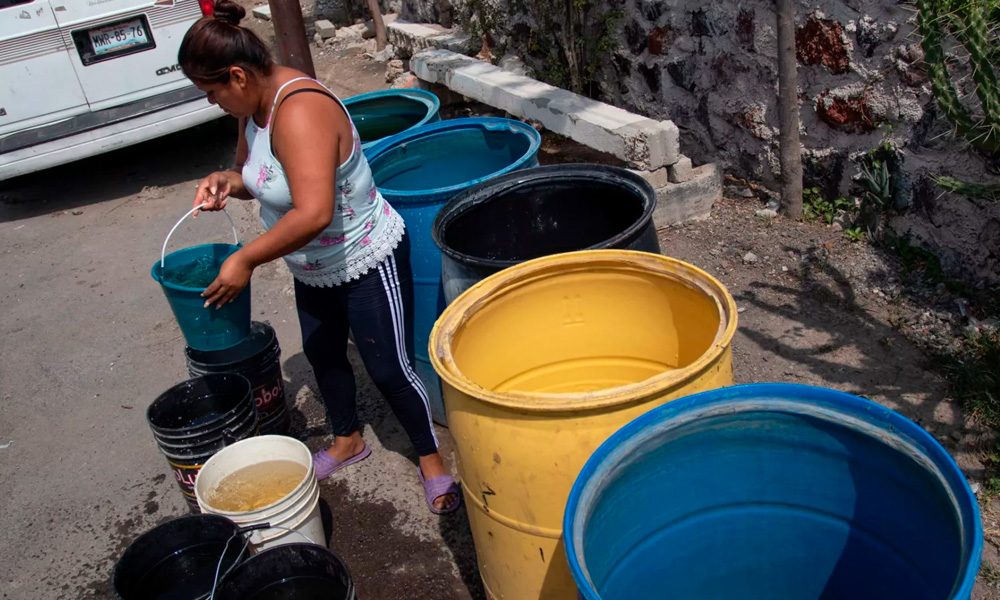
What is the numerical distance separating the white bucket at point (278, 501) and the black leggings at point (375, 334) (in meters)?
0.34

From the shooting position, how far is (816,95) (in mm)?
3988

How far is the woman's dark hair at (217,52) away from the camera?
88.9 inches

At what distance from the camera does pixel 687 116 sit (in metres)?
4.83

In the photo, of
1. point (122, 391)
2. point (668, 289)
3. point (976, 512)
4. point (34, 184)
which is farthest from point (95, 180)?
point (976, 512)

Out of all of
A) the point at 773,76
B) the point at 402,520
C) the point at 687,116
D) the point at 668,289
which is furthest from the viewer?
the point at 687,116

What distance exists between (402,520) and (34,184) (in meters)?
6.12

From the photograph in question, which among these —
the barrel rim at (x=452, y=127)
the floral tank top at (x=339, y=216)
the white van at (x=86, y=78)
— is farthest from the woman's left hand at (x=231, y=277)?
the white van at (x=86, y=78)

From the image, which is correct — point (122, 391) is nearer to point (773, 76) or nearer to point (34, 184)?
point (773, 76)

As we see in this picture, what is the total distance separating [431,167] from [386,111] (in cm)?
103

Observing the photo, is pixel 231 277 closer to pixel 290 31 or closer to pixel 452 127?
pixel 452 127

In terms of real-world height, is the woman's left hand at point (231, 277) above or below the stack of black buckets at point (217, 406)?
above

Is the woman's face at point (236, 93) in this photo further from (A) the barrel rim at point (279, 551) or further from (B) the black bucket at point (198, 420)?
(A) the barrel rim at point (279, 551)

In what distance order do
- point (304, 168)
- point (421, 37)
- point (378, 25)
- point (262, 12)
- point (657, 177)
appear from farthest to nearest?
point (262, 12)
point (378, 25)
point (421, 37)
point (657, 177)
point (304, 168)

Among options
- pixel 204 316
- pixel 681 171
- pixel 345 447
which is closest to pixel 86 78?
pixel 204 316
